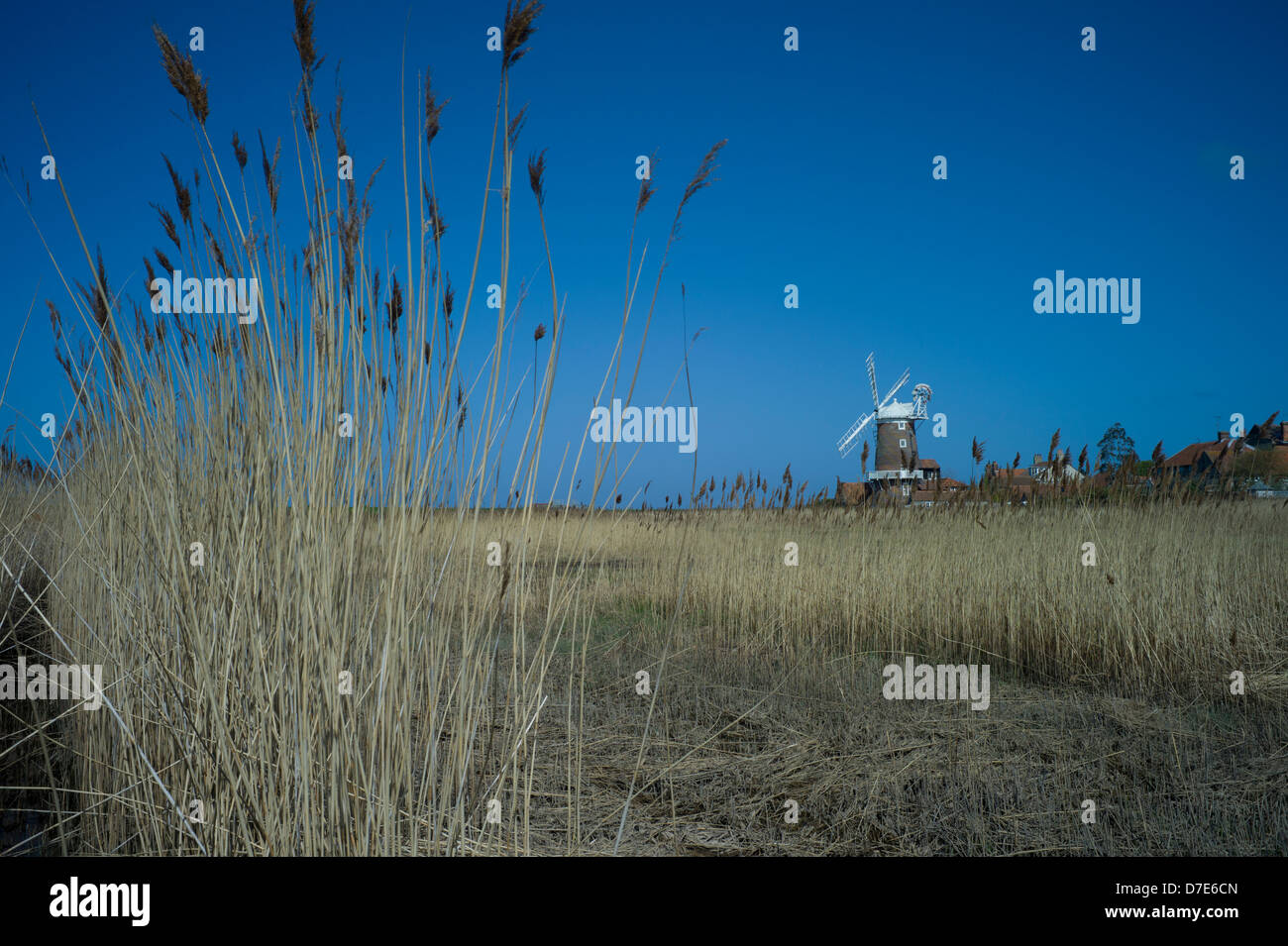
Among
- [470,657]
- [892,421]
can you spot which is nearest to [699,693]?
[470,657]

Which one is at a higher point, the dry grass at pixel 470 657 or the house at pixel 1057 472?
the house at pixel 1057 472

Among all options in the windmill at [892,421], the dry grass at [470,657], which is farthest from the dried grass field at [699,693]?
the windmill at [892,421]

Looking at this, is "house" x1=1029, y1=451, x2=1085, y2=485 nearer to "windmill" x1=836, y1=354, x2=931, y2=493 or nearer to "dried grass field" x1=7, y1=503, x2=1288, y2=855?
"dried grass field" x1=7, y1=503, x2=1288, y2=855

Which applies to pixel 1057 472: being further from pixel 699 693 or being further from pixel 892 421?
pixel 892 421

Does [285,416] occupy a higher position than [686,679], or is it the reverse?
[285,416]

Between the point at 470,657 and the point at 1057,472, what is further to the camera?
the point at 1057,472

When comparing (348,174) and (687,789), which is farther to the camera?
(687,789)

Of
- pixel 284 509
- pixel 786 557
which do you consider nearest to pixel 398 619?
pixel 284 509

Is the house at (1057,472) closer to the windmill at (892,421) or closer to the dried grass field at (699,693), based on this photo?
the dried grass field at (699,693)

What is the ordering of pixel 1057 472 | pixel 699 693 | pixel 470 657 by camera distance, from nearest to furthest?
pixel 470 657, pixel 699 693, pixel 1057 472

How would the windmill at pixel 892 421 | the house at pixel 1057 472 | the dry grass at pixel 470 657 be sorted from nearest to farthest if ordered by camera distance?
the dry grass at pixel 470 657 < the house at pixel 1057 472 < the windmill at pixel 892 421
